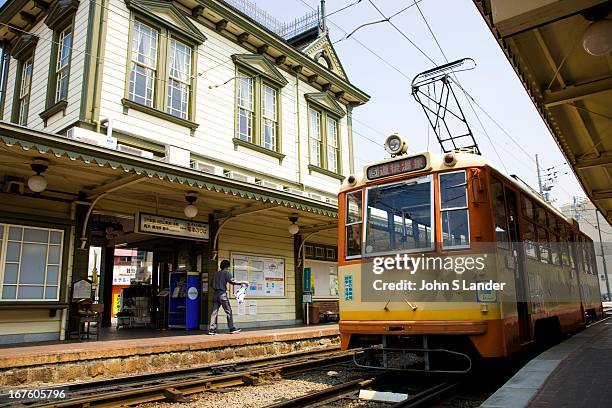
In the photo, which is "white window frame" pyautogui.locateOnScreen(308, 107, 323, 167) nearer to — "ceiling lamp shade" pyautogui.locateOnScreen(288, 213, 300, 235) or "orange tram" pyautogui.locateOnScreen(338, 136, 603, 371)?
"ceiling lamp shade" pyautogui.locateOnScreen(288, 213, 300, 235)

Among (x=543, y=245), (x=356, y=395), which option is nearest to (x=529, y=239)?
(x=543, y=245)

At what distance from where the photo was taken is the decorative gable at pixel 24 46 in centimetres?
1234

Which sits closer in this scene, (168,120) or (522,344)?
(522,344)

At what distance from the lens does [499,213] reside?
6.32 meters

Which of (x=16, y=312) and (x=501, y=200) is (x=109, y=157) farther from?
(x=501, y=200)

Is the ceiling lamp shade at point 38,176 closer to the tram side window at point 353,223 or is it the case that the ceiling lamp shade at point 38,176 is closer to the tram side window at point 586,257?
the tram side window at point 353,223

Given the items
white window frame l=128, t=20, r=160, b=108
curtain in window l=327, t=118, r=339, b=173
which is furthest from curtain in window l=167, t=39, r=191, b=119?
curtain in window l=327, t=118, r=339, b=173

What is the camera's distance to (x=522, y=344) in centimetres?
630

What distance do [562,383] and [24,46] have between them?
1410cm

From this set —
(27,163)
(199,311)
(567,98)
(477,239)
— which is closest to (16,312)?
(27,163)

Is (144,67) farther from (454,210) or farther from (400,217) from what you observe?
(454,210)

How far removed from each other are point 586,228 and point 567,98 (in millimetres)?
58240

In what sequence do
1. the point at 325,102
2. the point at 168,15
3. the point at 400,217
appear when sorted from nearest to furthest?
the point at 400,217 → the point at 168,15 → the point at 325,102
